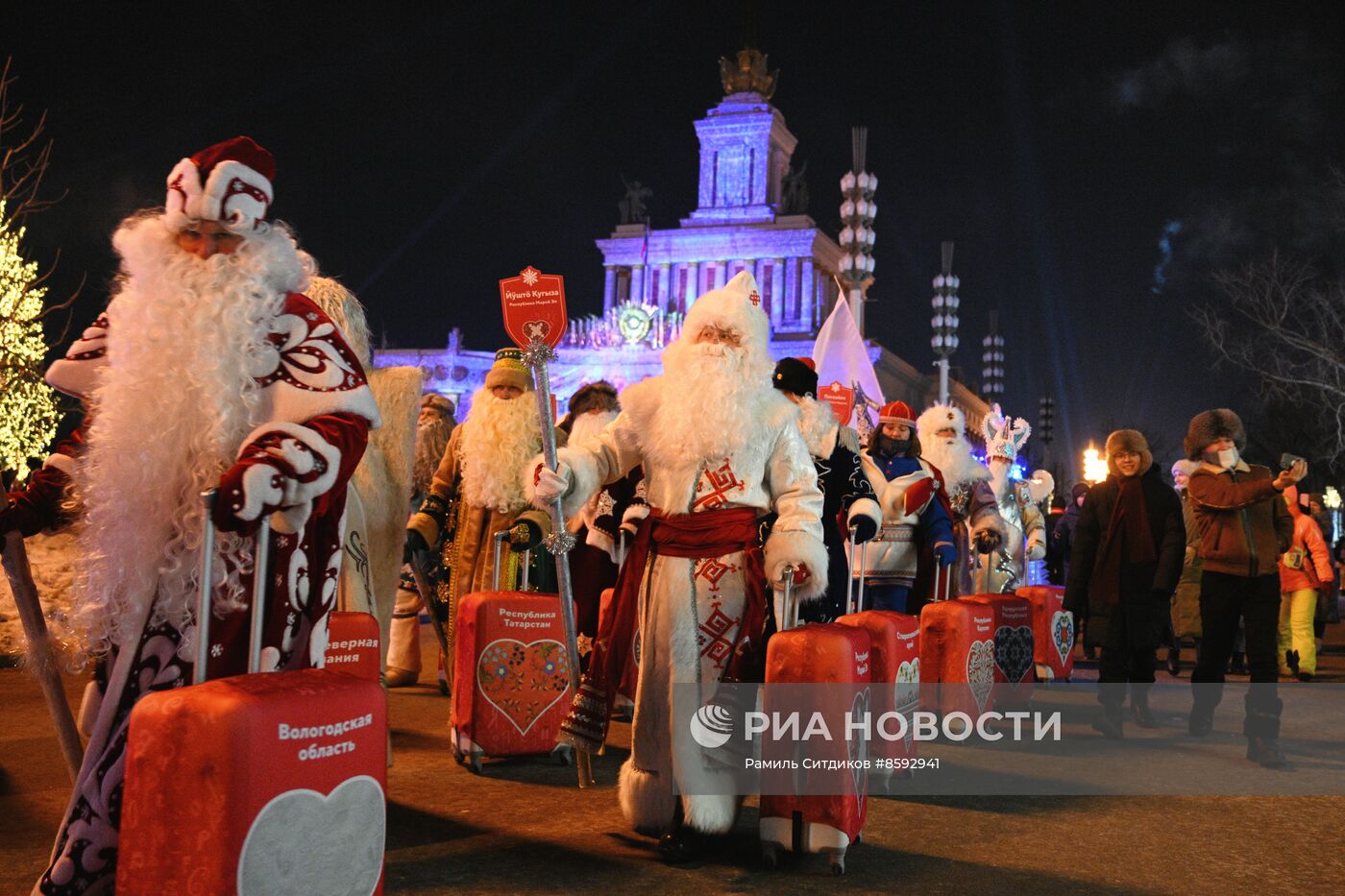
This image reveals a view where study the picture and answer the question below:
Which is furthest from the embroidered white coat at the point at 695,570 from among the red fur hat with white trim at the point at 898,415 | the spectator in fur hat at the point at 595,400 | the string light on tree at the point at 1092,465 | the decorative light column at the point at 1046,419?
the decorative light column at the point at 1046,419

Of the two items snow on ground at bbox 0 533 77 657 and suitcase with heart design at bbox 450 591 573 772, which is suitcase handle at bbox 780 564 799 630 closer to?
suitcase with heart design at bbox 450 591 573 772

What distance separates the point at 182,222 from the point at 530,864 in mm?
2372

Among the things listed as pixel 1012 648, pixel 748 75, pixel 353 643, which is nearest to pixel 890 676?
pixel 353 643

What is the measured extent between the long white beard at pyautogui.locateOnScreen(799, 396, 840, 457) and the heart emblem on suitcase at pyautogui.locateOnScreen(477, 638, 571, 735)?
160 centimetres

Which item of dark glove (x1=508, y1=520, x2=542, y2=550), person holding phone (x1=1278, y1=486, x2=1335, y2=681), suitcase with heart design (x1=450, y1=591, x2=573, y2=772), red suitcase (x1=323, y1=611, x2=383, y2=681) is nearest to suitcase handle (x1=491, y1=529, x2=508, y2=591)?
dark glove (x1=508, y1=520, x2=542, y2=550)

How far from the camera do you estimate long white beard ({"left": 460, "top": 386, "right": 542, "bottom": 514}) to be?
6.84 metres

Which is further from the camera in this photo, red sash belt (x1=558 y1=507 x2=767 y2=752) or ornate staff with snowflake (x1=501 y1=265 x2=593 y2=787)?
ornate staff with snowflake (x1=501 y1=265 x2=593 y2=787)

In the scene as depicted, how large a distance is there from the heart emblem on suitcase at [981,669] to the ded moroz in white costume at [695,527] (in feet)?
9.96

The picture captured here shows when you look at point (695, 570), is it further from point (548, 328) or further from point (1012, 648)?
point (1012, 648)

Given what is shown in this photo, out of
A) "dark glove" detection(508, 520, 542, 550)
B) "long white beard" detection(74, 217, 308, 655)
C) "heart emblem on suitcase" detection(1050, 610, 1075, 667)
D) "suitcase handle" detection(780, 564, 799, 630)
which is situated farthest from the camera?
"heart emblem on suitcase" detection(1050, 610, 1075, 667)

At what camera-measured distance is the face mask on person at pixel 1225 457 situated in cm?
709

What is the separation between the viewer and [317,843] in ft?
8.72

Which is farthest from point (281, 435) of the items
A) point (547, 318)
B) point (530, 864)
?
point (547, 318)

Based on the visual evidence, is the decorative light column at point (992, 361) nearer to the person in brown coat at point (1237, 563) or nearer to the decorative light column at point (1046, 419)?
the decorative light column at point (1046, 419)
